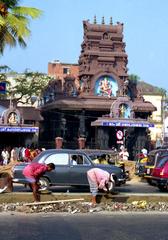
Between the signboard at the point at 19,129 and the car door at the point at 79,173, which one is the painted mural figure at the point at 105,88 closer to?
the signboard at the point at 19,129

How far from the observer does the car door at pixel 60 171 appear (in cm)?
2019

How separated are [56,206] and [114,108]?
114ft

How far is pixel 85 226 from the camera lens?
12.5 meters

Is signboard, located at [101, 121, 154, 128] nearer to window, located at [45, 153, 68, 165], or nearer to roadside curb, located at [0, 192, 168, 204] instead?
window, located at [45, 153, 68, 165]

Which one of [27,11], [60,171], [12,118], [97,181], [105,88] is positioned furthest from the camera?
[105,88]

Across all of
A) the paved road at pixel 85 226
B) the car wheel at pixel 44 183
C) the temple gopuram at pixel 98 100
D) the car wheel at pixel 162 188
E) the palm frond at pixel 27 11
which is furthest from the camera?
the temple gopuram at pixel 98 100

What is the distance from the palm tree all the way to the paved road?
9.33 metres

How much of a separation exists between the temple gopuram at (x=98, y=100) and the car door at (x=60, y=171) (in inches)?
1131

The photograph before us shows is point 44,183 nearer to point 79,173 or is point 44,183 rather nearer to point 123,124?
point 79,173

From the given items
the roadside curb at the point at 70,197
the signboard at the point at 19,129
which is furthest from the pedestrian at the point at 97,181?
the signboard at the point at 19,129

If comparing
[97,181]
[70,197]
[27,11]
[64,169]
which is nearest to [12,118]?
[27,11]

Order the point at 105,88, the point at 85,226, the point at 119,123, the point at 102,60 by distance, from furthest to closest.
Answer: the point at 102,60, the point at 105,88, the point at 119,123, the point at 85,226

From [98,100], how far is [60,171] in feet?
112

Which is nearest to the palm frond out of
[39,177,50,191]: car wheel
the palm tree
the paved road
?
the palm tree
